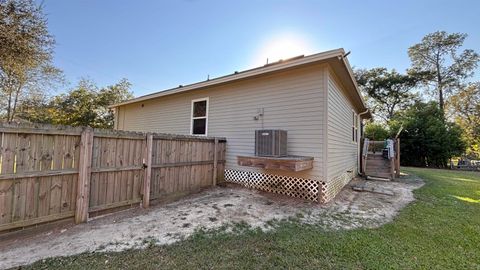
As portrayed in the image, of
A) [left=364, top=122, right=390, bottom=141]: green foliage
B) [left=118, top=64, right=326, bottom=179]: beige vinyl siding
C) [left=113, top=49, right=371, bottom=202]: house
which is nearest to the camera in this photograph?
[left=113, top=49, right=371, bottom=202]: house

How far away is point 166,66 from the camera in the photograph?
43.5 feet

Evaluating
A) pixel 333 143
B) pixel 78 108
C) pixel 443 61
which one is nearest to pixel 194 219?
pixel 333 143

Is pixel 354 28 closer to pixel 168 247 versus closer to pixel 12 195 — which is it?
pixel 168 247

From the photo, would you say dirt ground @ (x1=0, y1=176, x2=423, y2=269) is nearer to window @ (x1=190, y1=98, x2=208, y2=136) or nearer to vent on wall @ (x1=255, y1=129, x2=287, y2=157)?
vent on wall @ (x1=255, y1=129, x2=287, y2=157)

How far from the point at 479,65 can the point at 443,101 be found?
403 centimetres

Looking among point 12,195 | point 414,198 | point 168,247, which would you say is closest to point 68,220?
point 12,195

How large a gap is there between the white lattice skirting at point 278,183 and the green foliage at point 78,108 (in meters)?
15.3

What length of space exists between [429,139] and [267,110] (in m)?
15.8

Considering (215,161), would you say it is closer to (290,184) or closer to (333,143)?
(290,184)

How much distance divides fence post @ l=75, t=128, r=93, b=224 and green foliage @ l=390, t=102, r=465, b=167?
18944mm

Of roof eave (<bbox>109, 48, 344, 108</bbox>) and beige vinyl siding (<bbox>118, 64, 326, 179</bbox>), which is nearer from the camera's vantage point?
roof eave (<bbox>109, 48, 344, 108</bbox>)

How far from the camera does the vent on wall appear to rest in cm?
518

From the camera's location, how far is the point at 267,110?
20.1ft

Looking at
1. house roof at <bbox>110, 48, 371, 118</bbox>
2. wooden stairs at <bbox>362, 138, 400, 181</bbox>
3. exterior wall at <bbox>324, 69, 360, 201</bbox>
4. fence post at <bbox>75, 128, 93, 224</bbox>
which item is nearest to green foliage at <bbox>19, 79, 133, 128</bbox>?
house roof at <bbox>110, 48, 371, 118</bbox>
